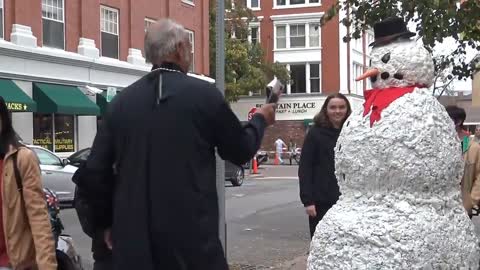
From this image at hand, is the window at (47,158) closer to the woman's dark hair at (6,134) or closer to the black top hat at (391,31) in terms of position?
the woman's dark hair at (6,134)

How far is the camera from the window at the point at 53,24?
2145 centimetres

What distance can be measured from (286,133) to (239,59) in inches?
343

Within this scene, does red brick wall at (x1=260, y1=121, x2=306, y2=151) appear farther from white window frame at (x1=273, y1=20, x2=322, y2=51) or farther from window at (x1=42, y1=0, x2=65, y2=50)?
window at (x1=42, y1=0, x2=65, y2=50)

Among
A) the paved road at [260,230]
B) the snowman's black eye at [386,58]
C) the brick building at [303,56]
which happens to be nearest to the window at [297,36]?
the brick building at [303,56]

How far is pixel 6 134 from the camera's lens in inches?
156

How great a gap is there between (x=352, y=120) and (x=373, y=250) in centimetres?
64

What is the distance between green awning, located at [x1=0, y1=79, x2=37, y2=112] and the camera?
18.9 meters

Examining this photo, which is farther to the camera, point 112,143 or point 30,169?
point 30,169

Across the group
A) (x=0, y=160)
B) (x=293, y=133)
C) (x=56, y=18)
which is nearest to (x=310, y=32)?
(x=293, y=133)

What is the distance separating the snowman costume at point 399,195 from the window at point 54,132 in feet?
61.3

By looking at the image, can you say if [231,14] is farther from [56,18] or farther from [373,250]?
[373,250]

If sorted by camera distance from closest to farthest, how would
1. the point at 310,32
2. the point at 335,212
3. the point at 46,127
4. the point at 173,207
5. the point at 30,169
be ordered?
the point at 173,207
the point at 335,212
the point at 30,169
the point at 46,127
the point at 310,32

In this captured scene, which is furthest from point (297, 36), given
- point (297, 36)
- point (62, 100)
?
point (62, 100)

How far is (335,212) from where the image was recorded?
3.53 metres
